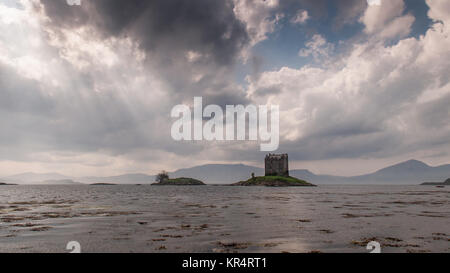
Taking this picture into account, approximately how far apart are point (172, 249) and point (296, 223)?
12.8 metres

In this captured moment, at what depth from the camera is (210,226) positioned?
70.0ft

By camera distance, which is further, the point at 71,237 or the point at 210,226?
the point at 210,226

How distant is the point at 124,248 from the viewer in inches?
545

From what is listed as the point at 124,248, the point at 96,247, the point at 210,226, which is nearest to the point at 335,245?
the point at 210,226

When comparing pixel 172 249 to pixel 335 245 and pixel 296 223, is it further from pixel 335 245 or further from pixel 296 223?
pixel 296 223

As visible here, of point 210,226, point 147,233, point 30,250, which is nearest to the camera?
point 30,250

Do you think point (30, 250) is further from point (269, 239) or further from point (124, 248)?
point (269, 239)
